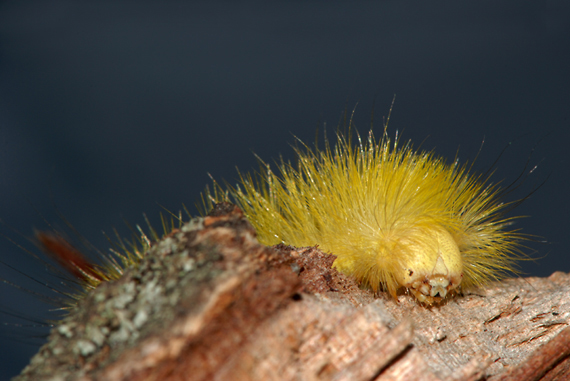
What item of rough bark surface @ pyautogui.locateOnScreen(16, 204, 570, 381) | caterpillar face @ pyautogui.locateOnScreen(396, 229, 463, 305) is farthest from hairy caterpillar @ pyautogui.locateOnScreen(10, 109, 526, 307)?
rough bark surface @ pyautogui.locateOnScreen(16, 204, 570, 381)

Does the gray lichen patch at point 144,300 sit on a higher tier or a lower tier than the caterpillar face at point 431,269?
higher

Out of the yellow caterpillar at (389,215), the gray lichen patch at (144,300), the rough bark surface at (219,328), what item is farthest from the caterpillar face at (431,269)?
the gray lichen patch at (144,300)

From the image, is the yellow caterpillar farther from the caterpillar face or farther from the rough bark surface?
the rough bark surface

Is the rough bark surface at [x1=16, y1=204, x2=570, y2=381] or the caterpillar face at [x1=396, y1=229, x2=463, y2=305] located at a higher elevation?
the rough bark surface at [x1=16, y1=204, x2=570, y2=381]

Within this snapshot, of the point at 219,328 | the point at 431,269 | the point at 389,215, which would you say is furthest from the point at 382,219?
the point at 219,328

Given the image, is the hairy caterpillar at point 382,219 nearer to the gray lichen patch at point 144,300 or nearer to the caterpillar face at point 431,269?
the caterpillar face at point 431,269

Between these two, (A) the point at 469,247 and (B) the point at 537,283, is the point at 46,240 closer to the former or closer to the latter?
(A) the point at 469,247

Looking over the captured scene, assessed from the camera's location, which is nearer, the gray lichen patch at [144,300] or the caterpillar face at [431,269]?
the gray lichen patch at [144,300]

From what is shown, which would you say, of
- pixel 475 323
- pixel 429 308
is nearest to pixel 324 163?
pixel 429 308
